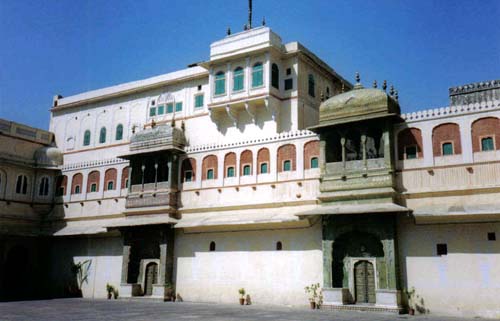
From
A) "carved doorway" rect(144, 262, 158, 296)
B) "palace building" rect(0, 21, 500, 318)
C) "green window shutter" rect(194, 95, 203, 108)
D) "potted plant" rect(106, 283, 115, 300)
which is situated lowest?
"potted plant" rect(106, 283, 115, 300)

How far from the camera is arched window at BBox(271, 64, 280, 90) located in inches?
1076

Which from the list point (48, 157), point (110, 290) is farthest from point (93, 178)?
point (110, 290)

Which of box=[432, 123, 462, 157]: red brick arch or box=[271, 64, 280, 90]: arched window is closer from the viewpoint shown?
box=[432, 123, 462, 157]: red brick arch

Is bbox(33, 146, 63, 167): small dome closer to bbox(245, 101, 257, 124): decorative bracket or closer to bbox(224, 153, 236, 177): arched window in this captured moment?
bbox(224, 153, 236, 177): arched window

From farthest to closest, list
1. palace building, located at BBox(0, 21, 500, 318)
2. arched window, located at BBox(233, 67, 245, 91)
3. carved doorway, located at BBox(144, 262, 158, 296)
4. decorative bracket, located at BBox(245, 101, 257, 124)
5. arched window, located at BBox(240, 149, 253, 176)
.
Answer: arched window, located at BBox(233, 67, 245, 91) < decorative bracket, located at BBox(245, 101, 257, 124) < carved doorway, located at BBox(144, 262, 158, 296) < arched window, located at BBox(240, 149, 253, 176) < palace building, located at BBox(0, 21, 500, 318)

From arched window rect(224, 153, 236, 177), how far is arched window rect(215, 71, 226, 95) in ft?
14.8

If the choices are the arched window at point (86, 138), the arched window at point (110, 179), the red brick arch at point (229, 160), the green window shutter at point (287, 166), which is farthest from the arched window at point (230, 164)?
the arched window at point (86, 138)

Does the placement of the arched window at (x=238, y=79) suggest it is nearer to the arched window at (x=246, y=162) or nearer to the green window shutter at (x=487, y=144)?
the arched window at (x=246, y=162)

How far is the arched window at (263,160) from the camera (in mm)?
24406

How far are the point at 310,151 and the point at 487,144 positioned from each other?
751 centimetres

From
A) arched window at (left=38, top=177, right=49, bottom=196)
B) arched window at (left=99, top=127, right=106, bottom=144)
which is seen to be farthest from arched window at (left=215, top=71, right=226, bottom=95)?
arched window at (left=38, top=177, right=49, bottom=196)

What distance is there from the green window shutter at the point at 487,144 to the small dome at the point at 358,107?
3652 mm

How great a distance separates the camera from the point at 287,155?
23.8 meters

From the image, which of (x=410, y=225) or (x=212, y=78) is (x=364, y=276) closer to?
(x=410, y=225)
